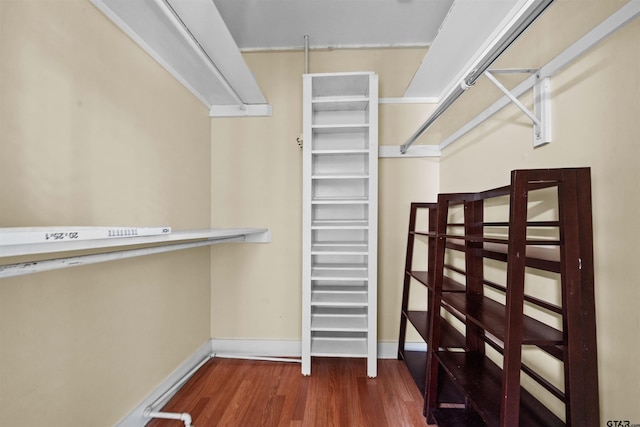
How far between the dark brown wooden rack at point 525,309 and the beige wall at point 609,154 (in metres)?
0.04

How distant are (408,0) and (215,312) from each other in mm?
2664

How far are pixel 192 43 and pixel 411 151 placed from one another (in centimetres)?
159

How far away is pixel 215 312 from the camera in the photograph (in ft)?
6.64

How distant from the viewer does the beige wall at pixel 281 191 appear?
6.43 feet

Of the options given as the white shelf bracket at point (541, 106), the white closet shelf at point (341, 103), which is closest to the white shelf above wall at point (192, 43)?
the white closet shelf at point (341, 103)

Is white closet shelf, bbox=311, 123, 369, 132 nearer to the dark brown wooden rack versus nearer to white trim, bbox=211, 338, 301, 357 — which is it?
the dark brown wooden rack

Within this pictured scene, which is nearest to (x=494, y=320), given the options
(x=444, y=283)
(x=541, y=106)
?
(x=444, y=283)

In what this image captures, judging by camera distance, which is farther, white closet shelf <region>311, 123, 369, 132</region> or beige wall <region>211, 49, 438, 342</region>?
beige wall <region>211, 49, 438, 342</region>

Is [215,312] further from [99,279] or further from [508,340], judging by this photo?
[508,340]

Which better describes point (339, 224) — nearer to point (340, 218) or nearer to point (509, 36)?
point (340, 218)

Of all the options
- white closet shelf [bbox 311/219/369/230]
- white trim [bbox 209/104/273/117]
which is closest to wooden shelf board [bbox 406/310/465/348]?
white closet shelf [bbox 311/219/369/230]

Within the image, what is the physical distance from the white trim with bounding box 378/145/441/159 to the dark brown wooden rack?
68 centimetres

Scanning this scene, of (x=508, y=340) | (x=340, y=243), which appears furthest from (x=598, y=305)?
(x=340, y=243)

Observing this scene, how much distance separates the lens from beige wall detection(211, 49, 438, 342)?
6.43 feet
